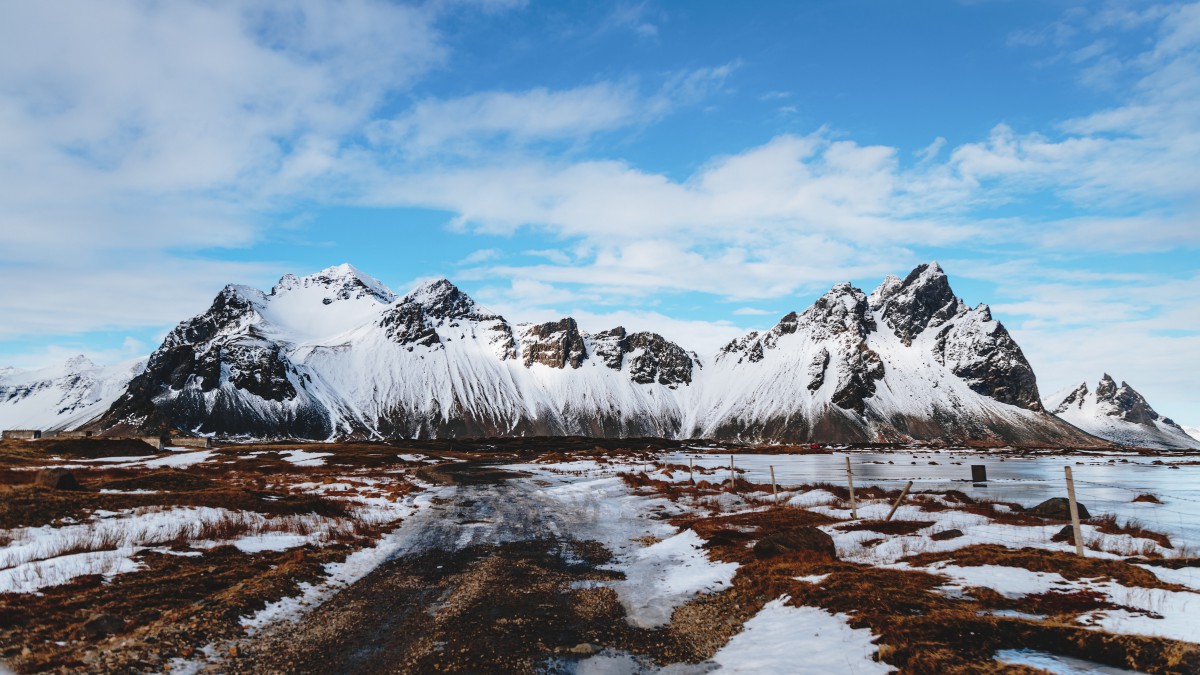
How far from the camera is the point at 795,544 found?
17.9 meters

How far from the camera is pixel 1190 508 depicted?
118 ft

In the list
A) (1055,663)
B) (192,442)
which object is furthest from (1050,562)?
(192,442)

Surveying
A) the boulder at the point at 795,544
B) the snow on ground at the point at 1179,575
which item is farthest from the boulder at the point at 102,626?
the snow on ground at the point at 1179,575

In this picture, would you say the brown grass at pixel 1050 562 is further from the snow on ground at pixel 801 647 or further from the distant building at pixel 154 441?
the distant building at pixel 154 441

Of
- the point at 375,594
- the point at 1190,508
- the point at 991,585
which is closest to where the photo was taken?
the point at 991,585

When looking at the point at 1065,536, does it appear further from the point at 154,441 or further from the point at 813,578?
the point at 154,441

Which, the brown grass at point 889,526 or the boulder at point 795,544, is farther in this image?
the brown grass at point 889,526

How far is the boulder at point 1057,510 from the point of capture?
1028 inches

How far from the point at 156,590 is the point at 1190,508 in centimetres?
5021

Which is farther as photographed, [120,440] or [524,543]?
[120,440]

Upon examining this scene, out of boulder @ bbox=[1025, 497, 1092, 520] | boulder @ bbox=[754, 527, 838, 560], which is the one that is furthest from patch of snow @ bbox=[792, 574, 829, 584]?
boulder @ bbox=[1025, 497, 1092, 520]

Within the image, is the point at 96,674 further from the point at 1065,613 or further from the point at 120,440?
the point at 120,440

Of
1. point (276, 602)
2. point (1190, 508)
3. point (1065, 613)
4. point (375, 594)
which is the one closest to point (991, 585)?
point (1065, 613)

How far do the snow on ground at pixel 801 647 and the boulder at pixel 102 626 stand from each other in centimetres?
1067
